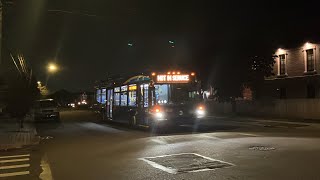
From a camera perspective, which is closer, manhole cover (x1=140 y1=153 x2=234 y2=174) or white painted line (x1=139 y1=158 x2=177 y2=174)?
white painted line (x1=139 y1=158 x2=177 y2=174)

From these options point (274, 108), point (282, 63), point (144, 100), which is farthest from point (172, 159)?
point (282, 63)

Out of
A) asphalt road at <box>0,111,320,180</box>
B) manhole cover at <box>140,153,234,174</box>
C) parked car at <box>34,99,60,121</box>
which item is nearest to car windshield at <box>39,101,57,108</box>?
parked car at <box>34,99,60,121</box>

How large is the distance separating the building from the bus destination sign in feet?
70.0

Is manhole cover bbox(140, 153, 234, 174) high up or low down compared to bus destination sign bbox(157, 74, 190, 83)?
down

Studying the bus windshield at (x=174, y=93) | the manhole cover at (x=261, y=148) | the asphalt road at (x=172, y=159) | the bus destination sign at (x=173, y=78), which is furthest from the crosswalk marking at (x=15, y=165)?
the bus destination sign at (x=173, y=78)

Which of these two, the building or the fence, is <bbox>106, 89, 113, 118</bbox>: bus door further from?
the building

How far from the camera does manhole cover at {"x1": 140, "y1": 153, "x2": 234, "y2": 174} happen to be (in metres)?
10.2

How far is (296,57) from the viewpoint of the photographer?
134 ft

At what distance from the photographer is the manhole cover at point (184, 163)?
1025cm

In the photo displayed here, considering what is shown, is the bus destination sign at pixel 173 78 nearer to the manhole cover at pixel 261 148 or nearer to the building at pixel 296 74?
the manhole cover at pixel 261 148

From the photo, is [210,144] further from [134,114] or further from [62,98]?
[62,98]

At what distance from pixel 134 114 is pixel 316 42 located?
887 inches

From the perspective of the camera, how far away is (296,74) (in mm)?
41094

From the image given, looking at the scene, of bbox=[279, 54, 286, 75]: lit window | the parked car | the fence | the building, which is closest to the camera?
the parked car
